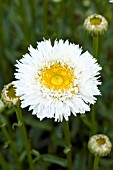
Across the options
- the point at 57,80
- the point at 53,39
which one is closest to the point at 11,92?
the point at 57,80

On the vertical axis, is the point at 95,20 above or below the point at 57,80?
above

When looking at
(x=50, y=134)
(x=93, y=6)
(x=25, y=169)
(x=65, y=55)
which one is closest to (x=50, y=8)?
(x=93, y=6)

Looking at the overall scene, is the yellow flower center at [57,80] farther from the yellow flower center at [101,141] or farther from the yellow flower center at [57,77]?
the yellow flower center at [101,141]

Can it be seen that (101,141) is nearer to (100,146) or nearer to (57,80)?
(100,146)

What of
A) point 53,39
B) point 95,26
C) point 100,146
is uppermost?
point 53,39

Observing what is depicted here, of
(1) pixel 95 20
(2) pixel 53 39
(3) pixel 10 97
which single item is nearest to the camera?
(3) pixel 10 97

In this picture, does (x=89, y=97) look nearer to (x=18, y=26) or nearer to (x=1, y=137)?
(x=1, y=137)
